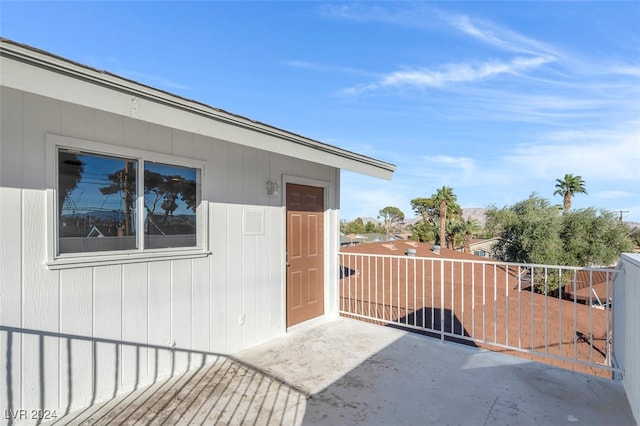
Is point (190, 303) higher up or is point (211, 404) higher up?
point (190, 303)

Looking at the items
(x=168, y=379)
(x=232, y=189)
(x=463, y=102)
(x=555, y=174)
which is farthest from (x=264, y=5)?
(x=555, y=174)

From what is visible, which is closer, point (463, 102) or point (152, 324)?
point (152, 324)

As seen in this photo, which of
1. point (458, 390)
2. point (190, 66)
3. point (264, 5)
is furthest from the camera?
point (190, 66)

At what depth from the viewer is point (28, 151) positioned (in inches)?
80.9

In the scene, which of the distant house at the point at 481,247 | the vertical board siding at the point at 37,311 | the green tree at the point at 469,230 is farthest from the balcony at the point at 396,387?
the distant house at the point at 481,247

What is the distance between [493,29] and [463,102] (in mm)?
4910

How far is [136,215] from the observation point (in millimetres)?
2652

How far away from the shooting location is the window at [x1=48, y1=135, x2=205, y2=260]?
2.26 metres

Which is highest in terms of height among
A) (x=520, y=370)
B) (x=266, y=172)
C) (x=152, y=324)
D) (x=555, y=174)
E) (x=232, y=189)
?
(x=555, y=174)

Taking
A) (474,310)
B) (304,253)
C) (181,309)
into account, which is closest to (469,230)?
(474,310)

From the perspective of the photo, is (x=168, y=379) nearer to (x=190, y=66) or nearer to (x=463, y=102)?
(x=190, y=66)

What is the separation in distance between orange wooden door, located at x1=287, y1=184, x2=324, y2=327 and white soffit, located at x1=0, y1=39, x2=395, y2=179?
3.77ft

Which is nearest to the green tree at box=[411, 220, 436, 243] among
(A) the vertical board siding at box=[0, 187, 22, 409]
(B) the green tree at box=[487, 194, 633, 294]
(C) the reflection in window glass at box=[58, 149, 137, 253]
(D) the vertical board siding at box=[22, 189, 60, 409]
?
(B) the green tree at box=[487, 194, 633, 294]

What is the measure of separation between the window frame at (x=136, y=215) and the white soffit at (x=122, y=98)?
25.0 inches
